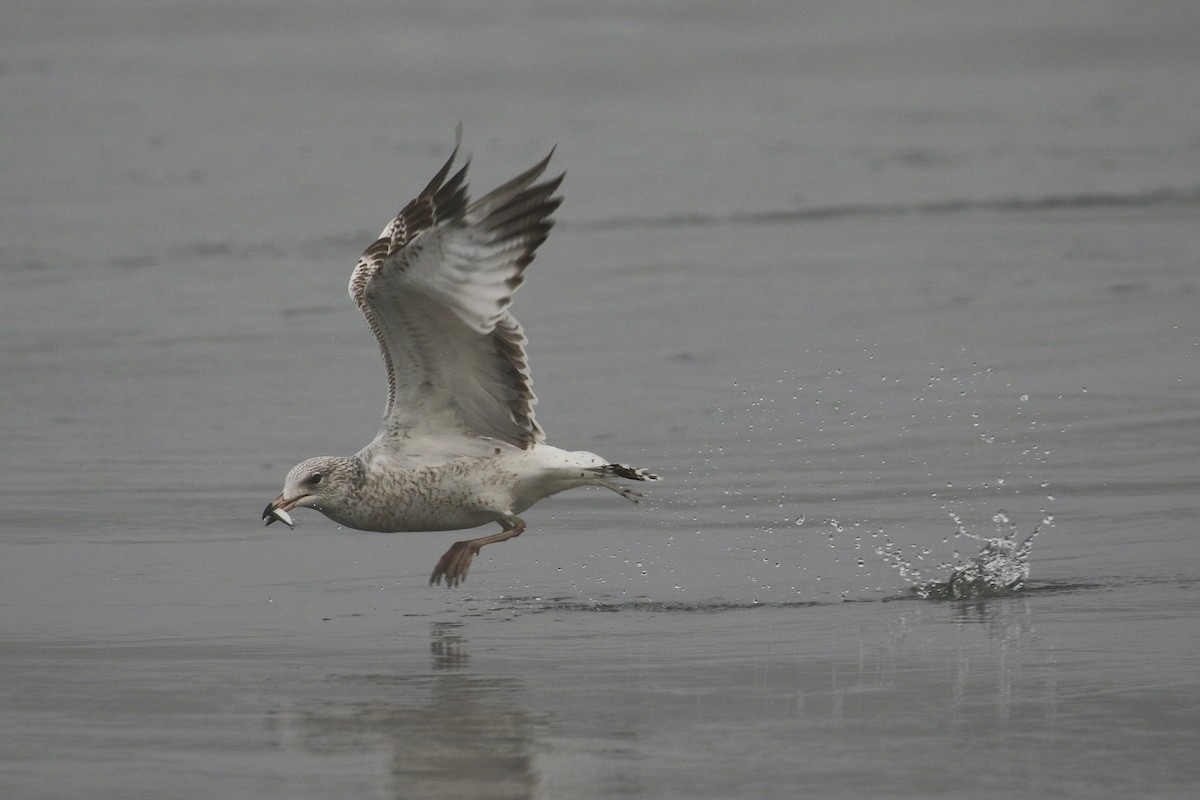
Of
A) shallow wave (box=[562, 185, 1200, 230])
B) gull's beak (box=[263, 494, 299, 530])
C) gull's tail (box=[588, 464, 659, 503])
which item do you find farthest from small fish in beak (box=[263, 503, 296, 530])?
shallow wave (box=[562, 185, 1200, 230])

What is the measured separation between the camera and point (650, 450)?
34.4ft

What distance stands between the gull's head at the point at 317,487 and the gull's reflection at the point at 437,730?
4.94ft

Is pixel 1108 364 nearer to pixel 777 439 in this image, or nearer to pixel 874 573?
pixel 777 439

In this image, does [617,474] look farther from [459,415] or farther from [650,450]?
[650,450]

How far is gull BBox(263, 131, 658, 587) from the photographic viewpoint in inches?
306

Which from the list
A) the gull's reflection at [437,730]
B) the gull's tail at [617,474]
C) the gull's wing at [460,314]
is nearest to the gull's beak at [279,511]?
the gull's wing at [460,314]

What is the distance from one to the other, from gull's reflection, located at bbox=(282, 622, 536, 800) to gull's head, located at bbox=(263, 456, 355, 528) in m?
1.51

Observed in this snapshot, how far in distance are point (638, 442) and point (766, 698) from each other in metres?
4.41

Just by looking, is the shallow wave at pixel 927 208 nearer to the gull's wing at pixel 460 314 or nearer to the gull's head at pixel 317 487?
the gull's wing at pixel 460 314

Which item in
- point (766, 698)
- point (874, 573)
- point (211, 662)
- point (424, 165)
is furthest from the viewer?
point (424, 165)

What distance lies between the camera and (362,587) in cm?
817

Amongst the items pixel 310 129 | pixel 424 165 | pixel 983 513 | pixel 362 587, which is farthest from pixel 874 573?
pixel 310 129

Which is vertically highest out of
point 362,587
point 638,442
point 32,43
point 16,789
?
point 32,43

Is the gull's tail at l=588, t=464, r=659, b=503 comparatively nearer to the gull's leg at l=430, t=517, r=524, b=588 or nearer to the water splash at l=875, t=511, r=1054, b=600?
the gull's leg at l=430, t=517, r=524, b=588
